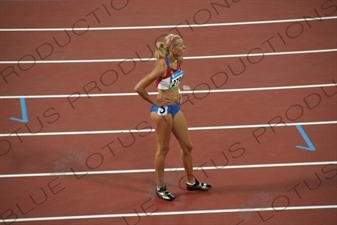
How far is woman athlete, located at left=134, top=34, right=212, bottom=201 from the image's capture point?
8.30m

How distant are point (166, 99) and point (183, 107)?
2397mm

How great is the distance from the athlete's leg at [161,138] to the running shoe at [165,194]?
0.07 meters

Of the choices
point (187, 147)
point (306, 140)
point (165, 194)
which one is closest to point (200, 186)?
point (165, 194)

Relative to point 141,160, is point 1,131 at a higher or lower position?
higher

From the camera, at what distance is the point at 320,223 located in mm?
8500

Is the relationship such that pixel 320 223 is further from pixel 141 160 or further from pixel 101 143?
pixel 101 143

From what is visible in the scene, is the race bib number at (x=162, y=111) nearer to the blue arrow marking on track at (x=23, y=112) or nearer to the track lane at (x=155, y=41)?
the blue arrow marking on track at (x=23, y=112)

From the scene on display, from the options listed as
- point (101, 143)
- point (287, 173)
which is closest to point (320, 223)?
point (287, 173)

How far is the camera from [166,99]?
8.49m

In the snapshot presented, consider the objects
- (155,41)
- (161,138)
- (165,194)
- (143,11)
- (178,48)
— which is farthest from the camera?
(143,11)

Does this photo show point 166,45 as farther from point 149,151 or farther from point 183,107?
point 183,107

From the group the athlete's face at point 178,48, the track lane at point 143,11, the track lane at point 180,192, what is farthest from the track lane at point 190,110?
the track lane at point 143,11

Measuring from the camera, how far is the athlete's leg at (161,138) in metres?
8.51

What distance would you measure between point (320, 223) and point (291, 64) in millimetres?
3951
